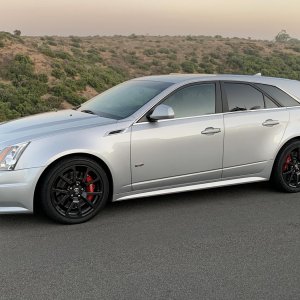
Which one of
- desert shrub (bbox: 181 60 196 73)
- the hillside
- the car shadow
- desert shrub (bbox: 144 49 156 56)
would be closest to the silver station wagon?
the car shadow

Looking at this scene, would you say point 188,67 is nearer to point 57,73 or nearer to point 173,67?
point 173,67

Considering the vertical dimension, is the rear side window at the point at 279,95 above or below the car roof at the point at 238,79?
below

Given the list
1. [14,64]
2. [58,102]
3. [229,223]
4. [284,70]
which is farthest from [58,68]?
[284,70]

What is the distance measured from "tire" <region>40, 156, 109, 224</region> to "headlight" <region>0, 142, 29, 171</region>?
34 cm

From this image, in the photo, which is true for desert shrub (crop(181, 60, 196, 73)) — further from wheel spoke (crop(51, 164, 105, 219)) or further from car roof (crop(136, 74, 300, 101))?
wheel spoke (crop(51, 164, 105, 219))

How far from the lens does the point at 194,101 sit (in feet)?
18.1

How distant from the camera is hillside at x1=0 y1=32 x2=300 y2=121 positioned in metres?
18.7

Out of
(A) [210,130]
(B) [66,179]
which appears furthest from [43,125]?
(A) [210,130]

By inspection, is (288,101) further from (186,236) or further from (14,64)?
(14,64)

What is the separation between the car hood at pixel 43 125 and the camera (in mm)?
4707

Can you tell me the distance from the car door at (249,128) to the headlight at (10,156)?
241 cm

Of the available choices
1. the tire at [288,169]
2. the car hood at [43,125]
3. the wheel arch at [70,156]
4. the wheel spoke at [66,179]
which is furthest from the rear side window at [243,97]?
the wheel spoke at [66,179]

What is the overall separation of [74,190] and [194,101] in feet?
5.98

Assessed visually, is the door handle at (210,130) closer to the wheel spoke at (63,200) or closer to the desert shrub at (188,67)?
the wheel spoke at (63,200)
